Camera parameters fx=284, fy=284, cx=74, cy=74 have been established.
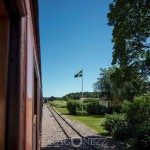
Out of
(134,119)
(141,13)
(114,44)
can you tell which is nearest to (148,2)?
(141,13)

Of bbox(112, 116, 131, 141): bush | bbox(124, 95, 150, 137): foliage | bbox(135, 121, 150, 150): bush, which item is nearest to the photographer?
bbox(135, 121, 150, 150): bush

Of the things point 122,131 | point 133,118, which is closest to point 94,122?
point 122,131

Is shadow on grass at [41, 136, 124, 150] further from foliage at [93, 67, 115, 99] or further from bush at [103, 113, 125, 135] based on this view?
foliage at [93, 67, 115, 99]

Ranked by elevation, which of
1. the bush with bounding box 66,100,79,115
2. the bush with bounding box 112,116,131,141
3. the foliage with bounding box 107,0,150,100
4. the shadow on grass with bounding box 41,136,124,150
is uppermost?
the foliage with bounding box 107,0,150,100

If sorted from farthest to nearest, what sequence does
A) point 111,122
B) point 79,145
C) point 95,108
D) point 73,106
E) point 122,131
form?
point 73,106
point 95,108
point 111,122
point 122,131
point 79,145

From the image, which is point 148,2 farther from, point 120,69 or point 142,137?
point 142,137

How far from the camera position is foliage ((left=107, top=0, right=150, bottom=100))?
632 inches

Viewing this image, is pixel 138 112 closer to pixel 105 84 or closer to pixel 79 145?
pixel 79 145

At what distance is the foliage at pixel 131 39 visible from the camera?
632 inches

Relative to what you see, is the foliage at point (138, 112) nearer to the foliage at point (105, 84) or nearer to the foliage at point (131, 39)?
the foliage at point (131, 39)

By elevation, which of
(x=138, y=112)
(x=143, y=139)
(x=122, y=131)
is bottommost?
(x=122, y=131)

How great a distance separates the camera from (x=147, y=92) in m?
16.6

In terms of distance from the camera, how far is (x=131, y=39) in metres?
16.4

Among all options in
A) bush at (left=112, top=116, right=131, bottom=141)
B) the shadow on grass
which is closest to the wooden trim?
the shadow on grass
